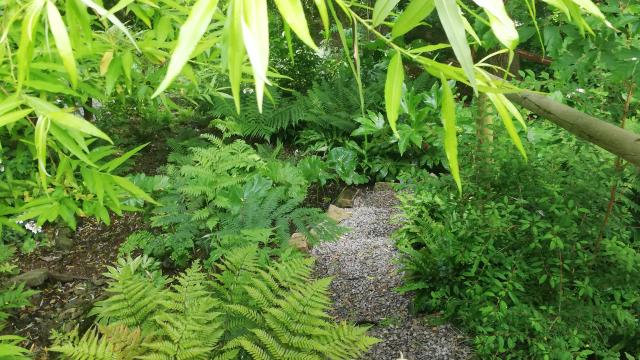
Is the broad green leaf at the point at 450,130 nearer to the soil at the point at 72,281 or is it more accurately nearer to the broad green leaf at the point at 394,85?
the broad green leaf at the point at 394,85

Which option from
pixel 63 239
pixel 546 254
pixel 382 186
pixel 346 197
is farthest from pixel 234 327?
pixel 63 239

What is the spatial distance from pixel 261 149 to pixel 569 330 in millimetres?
2987

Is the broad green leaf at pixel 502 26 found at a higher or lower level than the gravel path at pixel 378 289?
higher

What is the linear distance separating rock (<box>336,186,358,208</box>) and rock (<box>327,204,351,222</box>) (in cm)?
12

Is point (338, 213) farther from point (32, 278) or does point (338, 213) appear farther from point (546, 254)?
point (32, 278)

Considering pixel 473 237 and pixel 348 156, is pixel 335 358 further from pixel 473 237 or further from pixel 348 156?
pixel 348 156

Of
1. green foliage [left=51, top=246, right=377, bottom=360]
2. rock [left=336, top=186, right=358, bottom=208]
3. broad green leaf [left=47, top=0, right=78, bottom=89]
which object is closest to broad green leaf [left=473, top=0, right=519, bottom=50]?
broad green leaf [left=47, top=0, right=78, bottom=89]

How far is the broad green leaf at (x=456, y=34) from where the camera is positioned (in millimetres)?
521

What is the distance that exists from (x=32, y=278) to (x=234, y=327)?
2043mm

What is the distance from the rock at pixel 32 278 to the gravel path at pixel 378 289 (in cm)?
182

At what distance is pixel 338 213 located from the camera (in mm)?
3871

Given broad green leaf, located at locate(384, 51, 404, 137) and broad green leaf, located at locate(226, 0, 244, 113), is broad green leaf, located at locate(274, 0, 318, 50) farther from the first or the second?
broad green leaf, located at locate(384, 51, 404, 137)

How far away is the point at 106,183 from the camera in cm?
161

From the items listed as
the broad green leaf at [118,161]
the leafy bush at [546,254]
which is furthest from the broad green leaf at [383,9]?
the leafy bush at [546,254]
